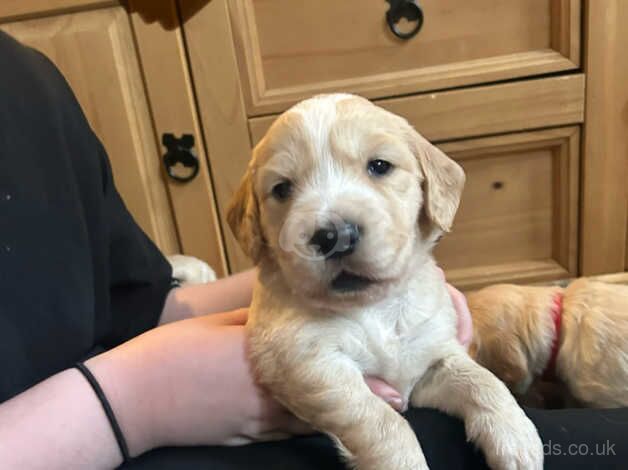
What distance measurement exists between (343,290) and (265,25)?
744 mm

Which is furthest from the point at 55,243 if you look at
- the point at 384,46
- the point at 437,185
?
the point at 384,46

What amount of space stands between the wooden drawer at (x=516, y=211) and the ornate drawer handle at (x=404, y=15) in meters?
0.24

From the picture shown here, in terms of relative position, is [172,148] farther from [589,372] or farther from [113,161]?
[589,372]

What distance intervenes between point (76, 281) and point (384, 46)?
0.77m

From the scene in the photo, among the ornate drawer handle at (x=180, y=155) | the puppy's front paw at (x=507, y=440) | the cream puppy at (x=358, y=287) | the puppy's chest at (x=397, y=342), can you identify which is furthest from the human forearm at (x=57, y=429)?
the ornate drawer handle at (x=180, y=155)

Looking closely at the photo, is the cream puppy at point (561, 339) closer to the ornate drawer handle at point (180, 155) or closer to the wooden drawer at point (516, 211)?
the wooden drawer at point (516, 211)

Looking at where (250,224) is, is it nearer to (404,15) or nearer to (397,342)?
(397,342)

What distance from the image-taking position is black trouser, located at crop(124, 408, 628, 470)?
0.73 metres

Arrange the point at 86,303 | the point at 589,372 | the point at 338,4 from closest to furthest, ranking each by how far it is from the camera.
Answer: the point at 86,303, the point at 589,372, the point at 338,4

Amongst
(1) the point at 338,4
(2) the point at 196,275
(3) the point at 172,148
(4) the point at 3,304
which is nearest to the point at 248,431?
(4) the point at 3,304

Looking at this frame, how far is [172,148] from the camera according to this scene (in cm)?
139

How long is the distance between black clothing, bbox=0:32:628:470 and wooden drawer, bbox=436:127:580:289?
2.28 feet

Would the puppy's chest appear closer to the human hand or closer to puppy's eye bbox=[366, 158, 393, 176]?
the human hand

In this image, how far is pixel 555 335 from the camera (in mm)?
1243
